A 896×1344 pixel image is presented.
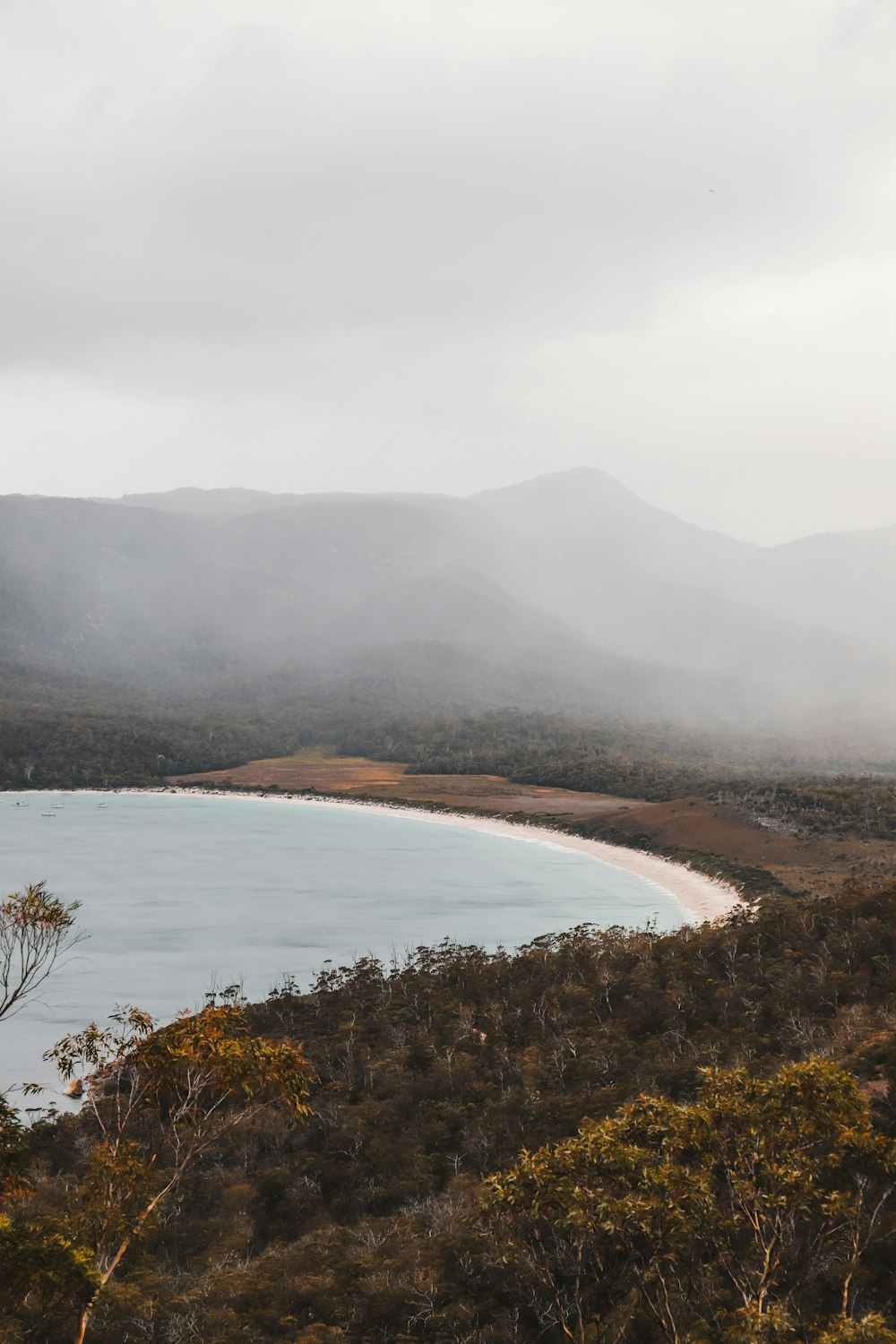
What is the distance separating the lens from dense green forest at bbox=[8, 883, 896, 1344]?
10.1 metres

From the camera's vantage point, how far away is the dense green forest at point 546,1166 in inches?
397

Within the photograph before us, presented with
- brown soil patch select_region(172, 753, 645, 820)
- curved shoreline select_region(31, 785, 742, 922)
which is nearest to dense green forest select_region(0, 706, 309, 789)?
curved shoreline select_region(31, 785, 742, 922)

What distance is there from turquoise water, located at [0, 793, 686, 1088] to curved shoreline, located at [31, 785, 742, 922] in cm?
147

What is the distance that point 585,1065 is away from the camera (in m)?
24.5

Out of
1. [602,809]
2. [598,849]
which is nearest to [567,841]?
[598,849]

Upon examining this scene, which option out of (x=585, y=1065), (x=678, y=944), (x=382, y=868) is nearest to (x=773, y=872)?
(x=678, y=944)

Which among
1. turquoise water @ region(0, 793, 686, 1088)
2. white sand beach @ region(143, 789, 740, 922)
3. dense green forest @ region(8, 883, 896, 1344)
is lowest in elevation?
turquoise water @ region(0, 793, 686, 1088)

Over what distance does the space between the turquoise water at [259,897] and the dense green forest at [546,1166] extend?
883 cm

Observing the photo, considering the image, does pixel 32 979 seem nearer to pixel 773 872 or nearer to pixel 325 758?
pixel 773 872

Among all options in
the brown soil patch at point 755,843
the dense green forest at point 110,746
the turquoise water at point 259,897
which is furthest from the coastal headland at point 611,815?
the turquoise water at point 259,897

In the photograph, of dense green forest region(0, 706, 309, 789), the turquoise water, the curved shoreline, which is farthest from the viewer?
dense green forest region(0, 706, 309, 789)

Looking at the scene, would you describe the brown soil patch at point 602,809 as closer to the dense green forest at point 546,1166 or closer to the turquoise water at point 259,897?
the turquoise water at point 259,897

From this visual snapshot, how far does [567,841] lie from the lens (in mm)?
84688

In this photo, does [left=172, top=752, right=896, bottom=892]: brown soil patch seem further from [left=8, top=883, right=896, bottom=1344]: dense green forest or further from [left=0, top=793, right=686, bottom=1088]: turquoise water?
[left=8, top=883, right=896, bottom=1344]: dense green forest
